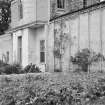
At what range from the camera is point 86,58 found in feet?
45.1

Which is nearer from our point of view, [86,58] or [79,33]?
[86,58]

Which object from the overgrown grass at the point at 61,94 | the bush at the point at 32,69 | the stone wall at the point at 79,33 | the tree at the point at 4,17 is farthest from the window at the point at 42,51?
the tree at the point at 4,17

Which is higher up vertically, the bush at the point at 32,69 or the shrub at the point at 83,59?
the shrub at the point at 83,59

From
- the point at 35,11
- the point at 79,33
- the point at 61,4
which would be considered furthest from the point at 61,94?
the point at 61,4

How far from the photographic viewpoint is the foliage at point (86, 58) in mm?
13251

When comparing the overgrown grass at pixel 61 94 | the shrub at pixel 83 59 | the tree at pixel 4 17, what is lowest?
the overgrown grass at pixel 61 94

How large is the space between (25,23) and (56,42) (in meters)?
4.04

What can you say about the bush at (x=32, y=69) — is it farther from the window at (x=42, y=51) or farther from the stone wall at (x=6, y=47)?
the stone wall at (x=6, y=47)

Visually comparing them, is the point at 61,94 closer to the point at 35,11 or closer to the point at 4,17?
the point at 35,11

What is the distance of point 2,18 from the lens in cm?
3672

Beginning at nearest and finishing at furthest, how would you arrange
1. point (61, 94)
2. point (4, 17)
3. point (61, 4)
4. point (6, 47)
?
1. point (61, 94)
2. point (61, 4)
3. point (6, 47)
4. point (4, 17)

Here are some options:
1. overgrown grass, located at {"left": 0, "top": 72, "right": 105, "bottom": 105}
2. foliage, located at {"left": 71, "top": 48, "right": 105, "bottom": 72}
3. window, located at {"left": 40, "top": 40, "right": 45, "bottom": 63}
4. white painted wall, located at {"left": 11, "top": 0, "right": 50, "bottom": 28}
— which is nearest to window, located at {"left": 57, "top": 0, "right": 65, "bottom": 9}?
white painted wall, located at {"left": 11, "top": 0, "right": 50, "bottom": 28}

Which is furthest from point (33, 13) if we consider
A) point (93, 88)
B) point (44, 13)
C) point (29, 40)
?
point (93, 88)

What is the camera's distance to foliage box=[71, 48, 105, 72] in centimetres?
1325
